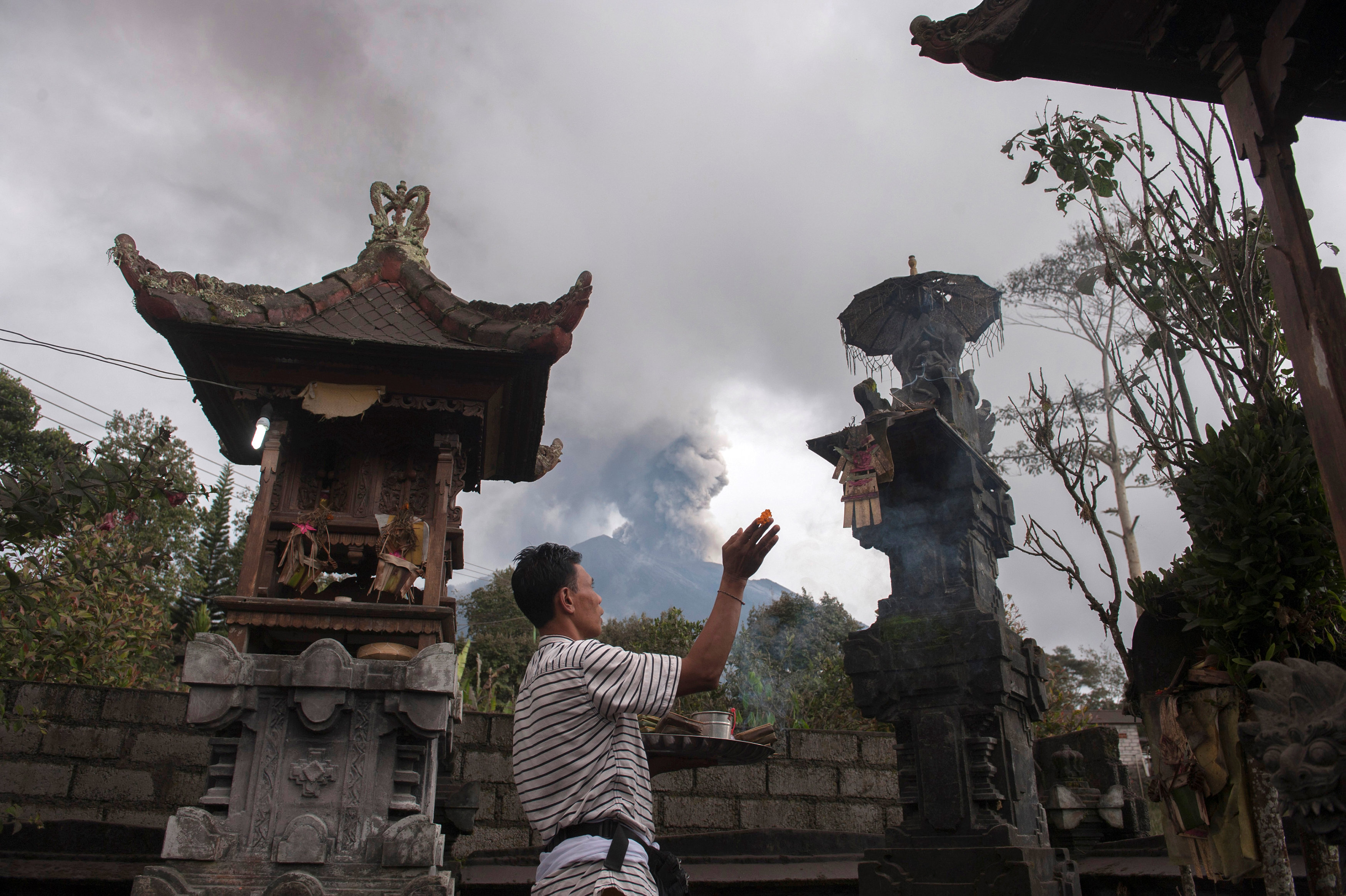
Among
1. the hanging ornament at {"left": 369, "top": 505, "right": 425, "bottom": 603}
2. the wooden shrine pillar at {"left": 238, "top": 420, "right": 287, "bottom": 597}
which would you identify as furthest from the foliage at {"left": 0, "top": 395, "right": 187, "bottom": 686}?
the hanging ornament at {"left": 369, "top": 505, "right": 425, "bottom": 603}

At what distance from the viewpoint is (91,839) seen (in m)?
6.34

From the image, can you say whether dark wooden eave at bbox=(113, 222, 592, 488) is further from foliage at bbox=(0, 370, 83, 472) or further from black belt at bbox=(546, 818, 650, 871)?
foliage at bbox=(0, 370, 83, 472)

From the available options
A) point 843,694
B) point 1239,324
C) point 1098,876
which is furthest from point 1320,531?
point 843,694

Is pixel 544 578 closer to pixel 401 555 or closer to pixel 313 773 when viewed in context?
pixel 313 773

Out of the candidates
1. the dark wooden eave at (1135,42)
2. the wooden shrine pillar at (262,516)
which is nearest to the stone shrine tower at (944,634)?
the dark wooden eave at (1135,42)

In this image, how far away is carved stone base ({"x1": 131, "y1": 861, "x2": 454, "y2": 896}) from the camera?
15.5 feet

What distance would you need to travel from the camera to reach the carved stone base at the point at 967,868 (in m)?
5.96

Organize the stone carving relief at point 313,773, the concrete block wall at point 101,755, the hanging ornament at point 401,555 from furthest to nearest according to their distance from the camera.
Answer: the concrete block wall at point 101,755, the hanging ornament at point 401,555, the stone carving relief at point 313,773

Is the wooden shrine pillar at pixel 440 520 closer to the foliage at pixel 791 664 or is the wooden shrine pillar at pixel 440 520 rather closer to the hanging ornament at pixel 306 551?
the hanging ornament at pixel 306 551

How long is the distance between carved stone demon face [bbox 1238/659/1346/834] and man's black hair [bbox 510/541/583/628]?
107 inches

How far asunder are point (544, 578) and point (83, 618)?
7954 millimetres

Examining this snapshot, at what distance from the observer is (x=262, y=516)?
594 centimetres

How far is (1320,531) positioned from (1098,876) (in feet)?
16.2

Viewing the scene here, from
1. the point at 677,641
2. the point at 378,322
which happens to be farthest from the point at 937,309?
the point at 677,641
